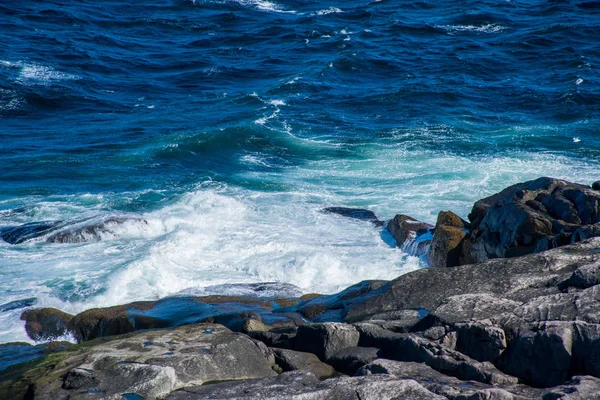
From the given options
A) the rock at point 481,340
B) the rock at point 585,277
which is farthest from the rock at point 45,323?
the rock at point 585,277

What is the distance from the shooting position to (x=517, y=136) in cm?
3078

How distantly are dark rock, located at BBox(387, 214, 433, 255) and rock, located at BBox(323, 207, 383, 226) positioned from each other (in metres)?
1.23

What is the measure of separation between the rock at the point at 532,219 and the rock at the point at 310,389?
686cm

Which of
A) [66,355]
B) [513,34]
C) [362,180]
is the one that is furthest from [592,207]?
[513,34]

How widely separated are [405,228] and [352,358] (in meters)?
11.6

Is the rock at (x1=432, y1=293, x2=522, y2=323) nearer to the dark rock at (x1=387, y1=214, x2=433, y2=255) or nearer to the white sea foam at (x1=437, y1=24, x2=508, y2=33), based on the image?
the dark rock at (x1=387, y1=214, x2=433, y2=255)

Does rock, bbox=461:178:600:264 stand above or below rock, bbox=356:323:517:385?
below

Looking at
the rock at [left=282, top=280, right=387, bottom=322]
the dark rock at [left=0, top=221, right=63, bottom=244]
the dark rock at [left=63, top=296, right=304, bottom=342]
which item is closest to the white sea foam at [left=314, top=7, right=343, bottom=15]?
the dark rock at [left=0, top=221, right=63, bottom=244]

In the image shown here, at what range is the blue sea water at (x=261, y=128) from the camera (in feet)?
63.8

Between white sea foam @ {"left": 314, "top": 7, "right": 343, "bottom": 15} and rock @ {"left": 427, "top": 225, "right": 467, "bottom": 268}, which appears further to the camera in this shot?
white sea foam @ {"left": 314, "top": 7, "right": 343, "bottom": 15}

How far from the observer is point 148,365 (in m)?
7.76

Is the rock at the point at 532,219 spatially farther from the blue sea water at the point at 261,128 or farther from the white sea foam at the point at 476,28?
the white sea foam at the point at 476,28

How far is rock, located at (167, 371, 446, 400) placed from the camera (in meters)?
7.04

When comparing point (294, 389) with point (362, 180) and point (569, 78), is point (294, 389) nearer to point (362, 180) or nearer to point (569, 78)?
point (362, 180)
